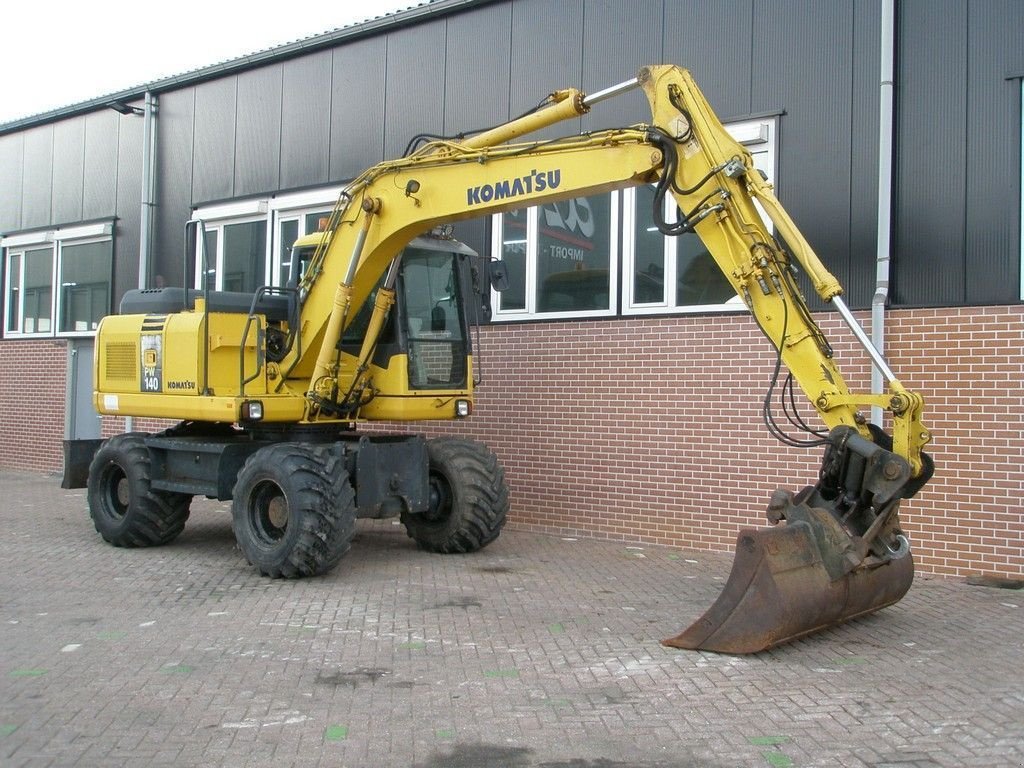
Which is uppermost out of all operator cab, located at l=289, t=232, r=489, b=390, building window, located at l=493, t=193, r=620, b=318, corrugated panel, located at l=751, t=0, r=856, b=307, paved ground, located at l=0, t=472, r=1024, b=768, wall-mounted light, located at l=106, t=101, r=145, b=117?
wall-mounted light, located at l=106, t=101, r=145, b=117

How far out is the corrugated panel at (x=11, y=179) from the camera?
18.4 meters

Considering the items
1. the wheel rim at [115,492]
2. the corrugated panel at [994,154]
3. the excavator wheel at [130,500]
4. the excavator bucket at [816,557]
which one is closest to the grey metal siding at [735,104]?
the corrugated panel at [994,154]

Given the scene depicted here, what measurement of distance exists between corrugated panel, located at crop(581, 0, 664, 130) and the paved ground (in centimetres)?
518

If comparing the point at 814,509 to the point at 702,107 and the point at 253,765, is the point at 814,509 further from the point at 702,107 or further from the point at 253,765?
the point at 253,765

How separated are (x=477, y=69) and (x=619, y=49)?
198 centimetres

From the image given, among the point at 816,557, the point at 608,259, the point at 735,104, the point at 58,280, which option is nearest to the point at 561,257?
the point at 608,259

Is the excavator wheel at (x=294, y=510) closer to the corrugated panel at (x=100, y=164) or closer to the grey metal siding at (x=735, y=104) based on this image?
the grey metal siding at (x=735, y=104)

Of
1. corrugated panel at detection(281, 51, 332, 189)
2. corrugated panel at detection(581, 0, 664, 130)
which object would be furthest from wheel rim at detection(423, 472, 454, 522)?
corrugated panel at detection(281, 51, 332, 189)

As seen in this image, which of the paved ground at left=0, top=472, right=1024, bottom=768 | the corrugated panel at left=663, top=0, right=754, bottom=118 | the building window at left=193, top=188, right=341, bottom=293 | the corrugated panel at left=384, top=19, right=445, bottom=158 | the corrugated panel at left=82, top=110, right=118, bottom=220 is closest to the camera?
the paved ground at left=0, top=472, right=1024, bottom=768

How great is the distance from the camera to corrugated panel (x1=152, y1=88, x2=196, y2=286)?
1566cm

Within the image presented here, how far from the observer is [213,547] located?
401 inches

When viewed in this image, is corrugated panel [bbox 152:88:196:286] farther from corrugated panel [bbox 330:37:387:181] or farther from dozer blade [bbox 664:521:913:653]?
dozer blade [bbox 664:521:913:653]

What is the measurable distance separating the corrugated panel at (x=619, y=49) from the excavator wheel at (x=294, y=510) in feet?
16.8

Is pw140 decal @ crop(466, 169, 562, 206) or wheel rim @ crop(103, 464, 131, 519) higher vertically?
pw140 decal @ crop(466, 169, 562, 206)
